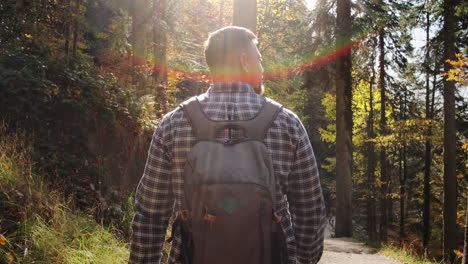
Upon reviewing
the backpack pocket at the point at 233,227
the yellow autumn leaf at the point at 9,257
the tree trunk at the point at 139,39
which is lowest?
the yellow autumn leaf at the point at 9,257

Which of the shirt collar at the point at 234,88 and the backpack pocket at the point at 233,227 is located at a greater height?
the shirt collar at the point at 234,88

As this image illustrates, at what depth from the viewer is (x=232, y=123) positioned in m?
1.76

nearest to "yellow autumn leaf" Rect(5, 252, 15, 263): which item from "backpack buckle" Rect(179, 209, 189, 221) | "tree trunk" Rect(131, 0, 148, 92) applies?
"backpack buckle" Rect(179, 209, 189, 221)

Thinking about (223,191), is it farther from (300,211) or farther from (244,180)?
(300,211)

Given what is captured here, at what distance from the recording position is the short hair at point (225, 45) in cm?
189

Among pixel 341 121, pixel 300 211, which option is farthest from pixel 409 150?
pixel 300 211

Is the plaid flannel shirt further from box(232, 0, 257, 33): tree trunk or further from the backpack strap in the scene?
box(232, 0, 257, 33): tree trunk

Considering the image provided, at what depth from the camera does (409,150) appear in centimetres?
2422

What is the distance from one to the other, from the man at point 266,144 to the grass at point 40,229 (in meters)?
1.95

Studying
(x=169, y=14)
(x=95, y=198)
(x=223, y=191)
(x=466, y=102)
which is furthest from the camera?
(x=466, y=102)

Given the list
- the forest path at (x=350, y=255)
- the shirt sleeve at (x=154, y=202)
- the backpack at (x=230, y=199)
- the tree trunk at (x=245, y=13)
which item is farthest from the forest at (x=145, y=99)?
the backpack at (x=230, y=199)

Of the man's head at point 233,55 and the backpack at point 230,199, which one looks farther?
the man's head at point 233,55

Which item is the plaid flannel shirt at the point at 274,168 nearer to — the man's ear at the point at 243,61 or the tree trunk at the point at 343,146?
the man's ear at the point at 243,61

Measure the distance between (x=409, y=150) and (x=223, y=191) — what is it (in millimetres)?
24976
